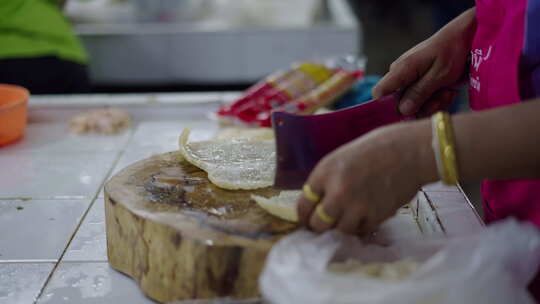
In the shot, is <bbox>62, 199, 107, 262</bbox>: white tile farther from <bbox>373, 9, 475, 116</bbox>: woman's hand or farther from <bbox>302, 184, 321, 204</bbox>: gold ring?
<bbox>373, 9, 475, 116</bbox>: woman's hand

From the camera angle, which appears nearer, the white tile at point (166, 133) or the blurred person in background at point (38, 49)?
the white tile at point (166, 133)

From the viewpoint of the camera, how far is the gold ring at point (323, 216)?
83 centimetres

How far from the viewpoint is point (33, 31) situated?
2.47 metres

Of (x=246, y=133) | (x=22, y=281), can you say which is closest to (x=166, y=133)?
(x=246, y=133)

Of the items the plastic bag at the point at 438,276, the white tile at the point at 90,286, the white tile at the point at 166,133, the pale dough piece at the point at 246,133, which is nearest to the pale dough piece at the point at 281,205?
the plastic bag at the point at 438,276

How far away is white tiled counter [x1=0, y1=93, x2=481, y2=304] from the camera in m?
1.09

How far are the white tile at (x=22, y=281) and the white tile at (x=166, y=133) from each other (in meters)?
0.67

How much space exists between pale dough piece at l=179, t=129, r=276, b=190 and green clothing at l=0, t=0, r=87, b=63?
1.45 m

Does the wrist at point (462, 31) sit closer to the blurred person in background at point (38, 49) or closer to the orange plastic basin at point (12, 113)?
the orange plastic basin at point (12, 113)

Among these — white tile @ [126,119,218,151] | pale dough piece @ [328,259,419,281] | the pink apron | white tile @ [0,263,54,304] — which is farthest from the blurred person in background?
pale dough piece @ [328,259,419,281]

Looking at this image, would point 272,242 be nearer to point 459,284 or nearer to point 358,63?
point 459,284

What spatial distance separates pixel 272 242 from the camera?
93cm

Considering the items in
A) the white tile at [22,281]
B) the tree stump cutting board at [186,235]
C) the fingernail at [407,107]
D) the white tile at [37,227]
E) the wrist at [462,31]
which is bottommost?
the white tile at [37,227]

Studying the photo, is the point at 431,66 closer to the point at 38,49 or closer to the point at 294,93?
the point at 294,93
